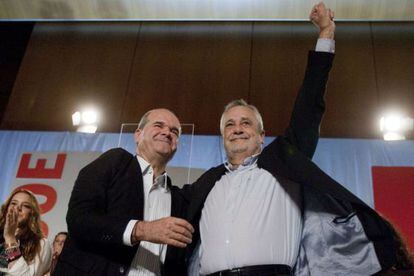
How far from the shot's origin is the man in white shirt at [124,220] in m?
1.26

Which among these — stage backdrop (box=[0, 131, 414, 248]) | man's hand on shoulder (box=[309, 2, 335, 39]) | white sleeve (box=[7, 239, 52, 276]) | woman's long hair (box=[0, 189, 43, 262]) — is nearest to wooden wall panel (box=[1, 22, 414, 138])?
stage backdrop (box=[0, 131, 414, 248])

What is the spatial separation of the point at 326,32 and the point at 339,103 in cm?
299

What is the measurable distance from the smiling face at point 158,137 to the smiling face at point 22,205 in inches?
45.3

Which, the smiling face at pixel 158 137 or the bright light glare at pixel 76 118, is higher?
the bright light glare at pixel 76 118

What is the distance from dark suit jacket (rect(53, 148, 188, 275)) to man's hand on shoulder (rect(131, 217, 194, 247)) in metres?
0.10

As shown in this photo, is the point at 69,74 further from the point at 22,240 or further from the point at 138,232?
the point at 138,232

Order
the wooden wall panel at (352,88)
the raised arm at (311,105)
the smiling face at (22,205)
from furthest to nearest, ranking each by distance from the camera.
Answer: the wooden wall panel at (352,88) → the smiling face at (22,205) → the raised arm at (311,105)

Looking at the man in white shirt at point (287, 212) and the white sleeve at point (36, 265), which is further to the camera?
the white sleeve at point (36, 265)

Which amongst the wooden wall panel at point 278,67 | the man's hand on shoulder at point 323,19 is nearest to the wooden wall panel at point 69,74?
the wooden wall panel at point 278,67

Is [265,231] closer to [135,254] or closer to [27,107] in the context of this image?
[135,254]

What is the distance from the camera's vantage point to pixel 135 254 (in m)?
1.41

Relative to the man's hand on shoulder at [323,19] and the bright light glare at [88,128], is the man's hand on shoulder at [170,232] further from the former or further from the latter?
the bright light glare at [88,128]

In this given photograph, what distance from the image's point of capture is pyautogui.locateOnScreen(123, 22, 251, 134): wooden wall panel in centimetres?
465

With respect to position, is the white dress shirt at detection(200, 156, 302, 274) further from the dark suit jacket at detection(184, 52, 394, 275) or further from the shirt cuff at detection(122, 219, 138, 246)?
the shirt cuff at detection(122, 219, 138, 246)
